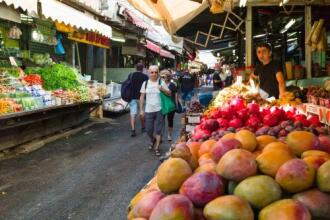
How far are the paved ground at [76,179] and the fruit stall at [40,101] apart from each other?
0.55 m

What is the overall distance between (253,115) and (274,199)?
8.49 feet

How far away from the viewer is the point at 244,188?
2.11m

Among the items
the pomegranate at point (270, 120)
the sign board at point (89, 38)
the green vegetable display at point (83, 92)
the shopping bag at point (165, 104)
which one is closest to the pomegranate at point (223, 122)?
the pomegranate at point (270, 120)

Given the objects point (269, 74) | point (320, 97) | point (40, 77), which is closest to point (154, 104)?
point (269, 74)

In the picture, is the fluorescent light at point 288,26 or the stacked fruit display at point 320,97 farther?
the fluorescent light at point 288,26

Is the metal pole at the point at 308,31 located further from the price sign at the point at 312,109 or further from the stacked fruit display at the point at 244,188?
the stacked fruit display at the point at 244,188

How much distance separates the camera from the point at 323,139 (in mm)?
2783

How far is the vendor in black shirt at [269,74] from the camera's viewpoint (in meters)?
7.02

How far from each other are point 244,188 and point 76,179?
560cm

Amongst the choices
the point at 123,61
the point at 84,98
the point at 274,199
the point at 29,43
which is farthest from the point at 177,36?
the point at 123,61

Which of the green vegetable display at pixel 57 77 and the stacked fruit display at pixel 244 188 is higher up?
the green vegetable display at pixel 57 77

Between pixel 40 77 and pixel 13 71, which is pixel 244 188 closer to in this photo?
pixel 13 71

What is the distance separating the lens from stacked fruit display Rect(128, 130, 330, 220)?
199cm

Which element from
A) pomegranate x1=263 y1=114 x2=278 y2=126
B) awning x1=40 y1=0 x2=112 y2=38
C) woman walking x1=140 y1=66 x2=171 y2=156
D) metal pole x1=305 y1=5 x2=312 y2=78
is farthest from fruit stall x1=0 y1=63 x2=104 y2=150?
pomegranate x1=263 y1=114 x2=278 y2=126
